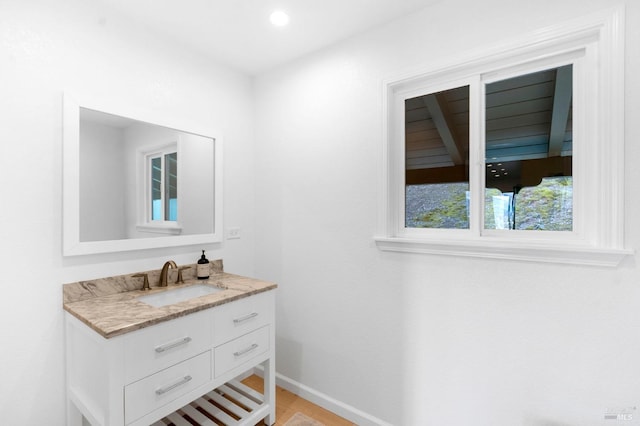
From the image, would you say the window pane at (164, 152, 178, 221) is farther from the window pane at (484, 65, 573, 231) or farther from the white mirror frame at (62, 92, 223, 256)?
the window pane at (484, 65, 573, 231)

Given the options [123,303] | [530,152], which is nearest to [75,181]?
[123,303]

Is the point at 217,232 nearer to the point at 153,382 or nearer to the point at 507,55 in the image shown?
the point at 153,382

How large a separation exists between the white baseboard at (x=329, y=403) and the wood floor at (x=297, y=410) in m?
0.02

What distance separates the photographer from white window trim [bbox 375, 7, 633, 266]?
1226 mm

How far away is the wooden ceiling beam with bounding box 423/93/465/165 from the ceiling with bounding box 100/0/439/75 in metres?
0.51

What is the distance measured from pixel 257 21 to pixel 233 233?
1.47 metres

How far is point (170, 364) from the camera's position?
1395mm

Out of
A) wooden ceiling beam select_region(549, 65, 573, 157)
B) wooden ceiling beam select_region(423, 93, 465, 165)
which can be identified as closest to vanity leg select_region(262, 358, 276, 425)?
wooden ceiling beam select_region(423, 93, 465, 165)

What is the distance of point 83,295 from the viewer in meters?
1.58

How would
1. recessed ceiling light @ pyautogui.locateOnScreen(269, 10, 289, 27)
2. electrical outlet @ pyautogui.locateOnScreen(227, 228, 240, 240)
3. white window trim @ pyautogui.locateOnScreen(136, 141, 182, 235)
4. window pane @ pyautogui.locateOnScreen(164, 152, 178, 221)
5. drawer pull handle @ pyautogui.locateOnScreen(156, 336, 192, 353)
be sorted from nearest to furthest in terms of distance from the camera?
1. drawer pull handle @ pyautogui.locateOnScreen(156, 336, 192, 353)
2. recessed ceiling light @ pyautogui.locateOnScreen(269, 10, 289, 27)
3. white window trim @ pyautogui.locateOnScreen(136, 141, 182, 235)
4. window pane @ pyautogui.locateOnScreen(164, 152, 178, 221)
5. electrical outlet @ pyautogui.locateOnScreen(227, 228, 240, 240)

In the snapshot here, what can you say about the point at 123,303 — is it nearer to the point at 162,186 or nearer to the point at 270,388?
the point at 162,186

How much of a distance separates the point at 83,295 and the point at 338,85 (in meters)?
1.94

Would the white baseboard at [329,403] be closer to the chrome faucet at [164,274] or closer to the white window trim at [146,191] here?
the chrome faucet at [164,274]

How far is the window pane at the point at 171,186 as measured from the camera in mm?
1974
